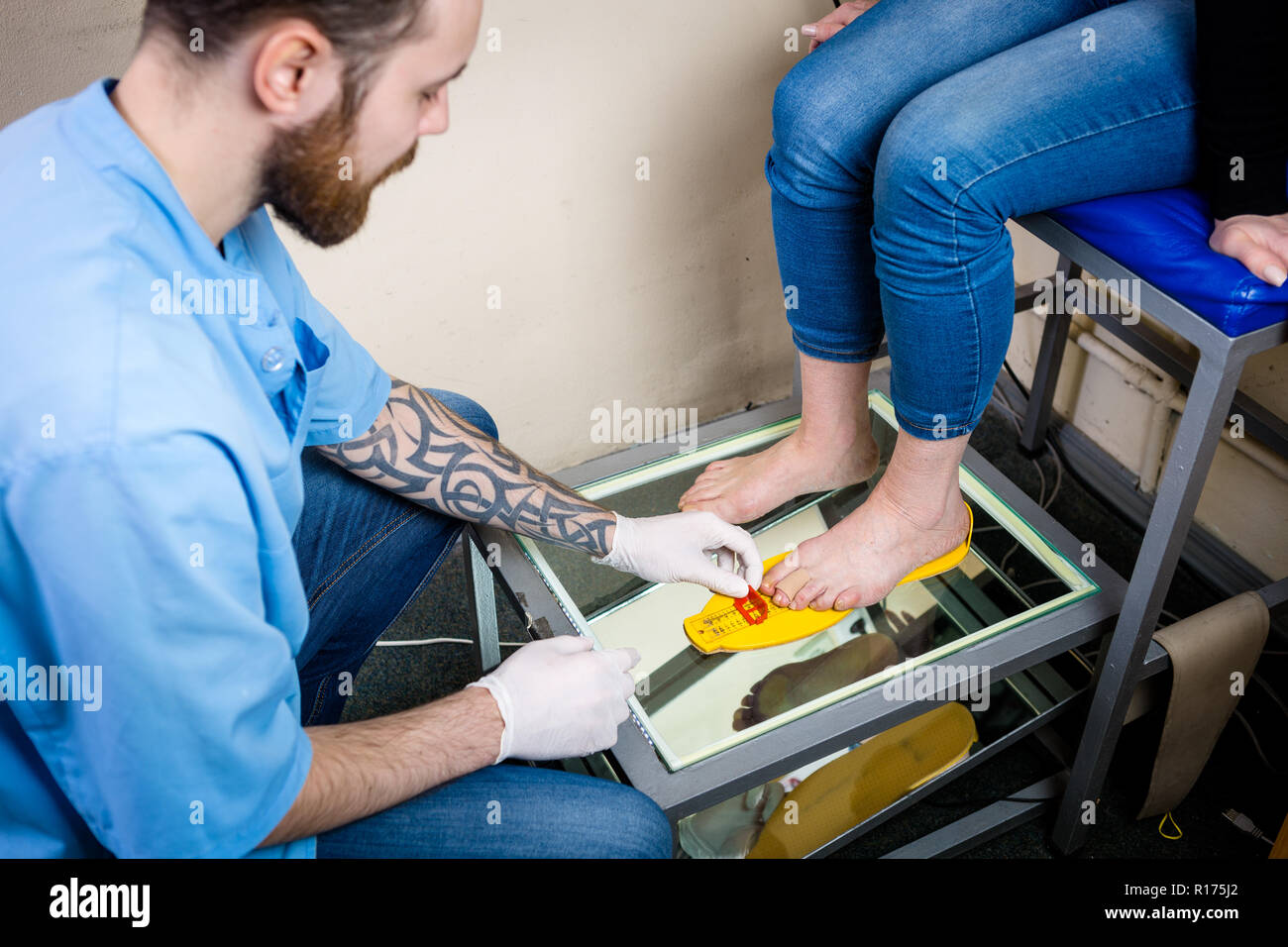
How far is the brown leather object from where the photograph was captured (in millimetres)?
1038

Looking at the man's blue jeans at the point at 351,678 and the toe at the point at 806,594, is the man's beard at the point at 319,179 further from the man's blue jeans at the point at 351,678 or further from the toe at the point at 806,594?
the toe at the point at 806,594

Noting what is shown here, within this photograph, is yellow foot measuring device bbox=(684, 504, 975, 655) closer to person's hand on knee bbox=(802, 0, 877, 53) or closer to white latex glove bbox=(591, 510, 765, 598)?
white latex glove bbox=(591, 510, 765, 598)

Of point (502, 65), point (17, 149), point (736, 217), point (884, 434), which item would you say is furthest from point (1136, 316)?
point (17, 149)

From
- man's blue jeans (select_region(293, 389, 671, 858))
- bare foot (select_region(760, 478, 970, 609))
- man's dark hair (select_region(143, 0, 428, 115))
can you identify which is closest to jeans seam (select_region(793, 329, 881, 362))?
bare foot (select_region(760, 478, 970, 609))

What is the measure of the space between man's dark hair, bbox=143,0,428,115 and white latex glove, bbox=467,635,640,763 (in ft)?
1.56

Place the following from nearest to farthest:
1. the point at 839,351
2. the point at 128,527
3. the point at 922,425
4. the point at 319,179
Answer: the point at 128,527, the point at 319,179, the point at 922,425, the point at 839,351

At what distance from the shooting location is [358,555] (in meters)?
1.01

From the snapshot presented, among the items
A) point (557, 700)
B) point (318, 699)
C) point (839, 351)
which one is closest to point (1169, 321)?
point (839, 351)

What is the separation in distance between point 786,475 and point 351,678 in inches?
20.3

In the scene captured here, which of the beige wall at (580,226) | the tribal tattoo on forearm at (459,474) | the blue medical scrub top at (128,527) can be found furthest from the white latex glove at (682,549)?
the beige wall at (580,226)

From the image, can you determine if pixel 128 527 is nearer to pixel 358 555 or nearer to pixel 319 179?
pixel 319 179

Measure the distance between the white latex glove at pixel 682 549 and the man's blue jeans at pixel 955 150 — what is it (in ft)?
0.69

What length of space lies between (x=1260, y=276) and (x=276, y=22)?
0.72 m
